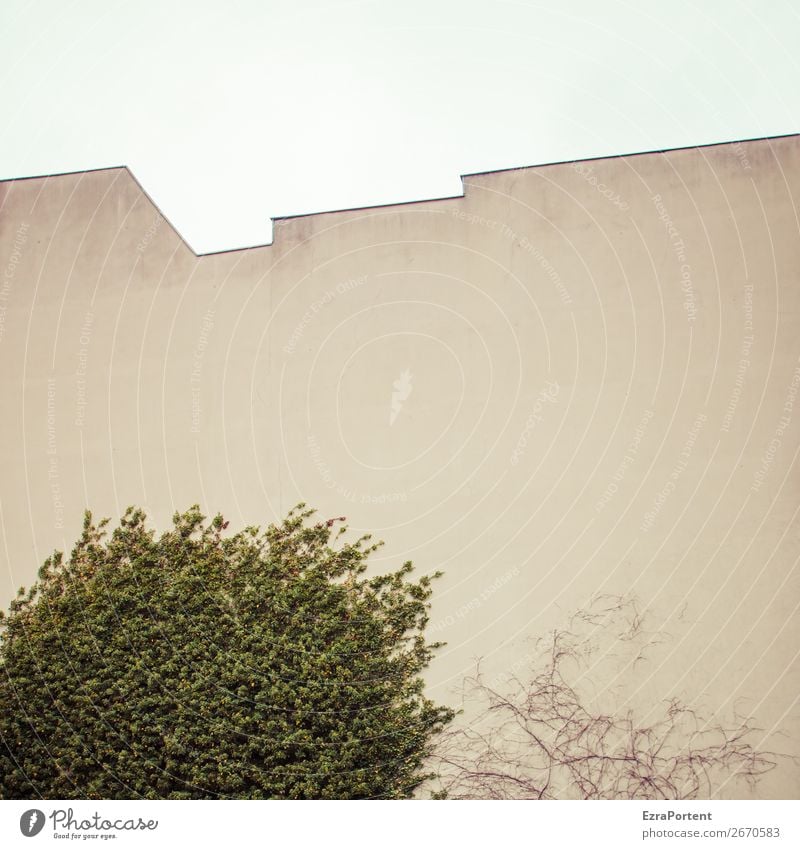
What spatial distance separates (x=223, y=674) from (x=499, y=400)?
301cm

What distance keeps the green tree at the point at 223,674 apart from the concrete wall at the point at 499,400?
1.08 ft

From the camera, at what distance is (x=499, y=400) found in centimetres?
818

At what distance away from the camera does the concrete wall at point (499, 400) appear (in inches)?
299

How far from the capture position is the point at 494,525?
316 inches

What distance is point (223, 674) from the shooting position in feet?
26.1

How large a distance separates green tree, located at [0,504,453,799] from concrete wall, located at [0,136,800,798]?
330 mm

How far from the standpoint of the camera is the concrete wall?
24.9 feet

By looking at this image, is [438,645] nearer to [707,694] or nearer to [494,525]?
[494,525]

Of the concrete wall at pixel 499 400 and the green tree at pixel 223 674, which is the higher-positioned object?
the concrete wall at pixel 499 400

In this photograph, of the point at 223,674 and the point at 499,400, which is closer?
the point at 223,674

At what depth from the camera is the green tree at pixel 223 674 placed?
7.68m

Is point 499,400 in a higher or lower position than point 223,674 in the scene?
higher

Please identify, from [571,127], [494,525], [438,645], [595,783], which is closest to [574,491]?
[494,525]

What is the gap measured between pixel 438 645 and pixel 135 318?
3.98 meters
